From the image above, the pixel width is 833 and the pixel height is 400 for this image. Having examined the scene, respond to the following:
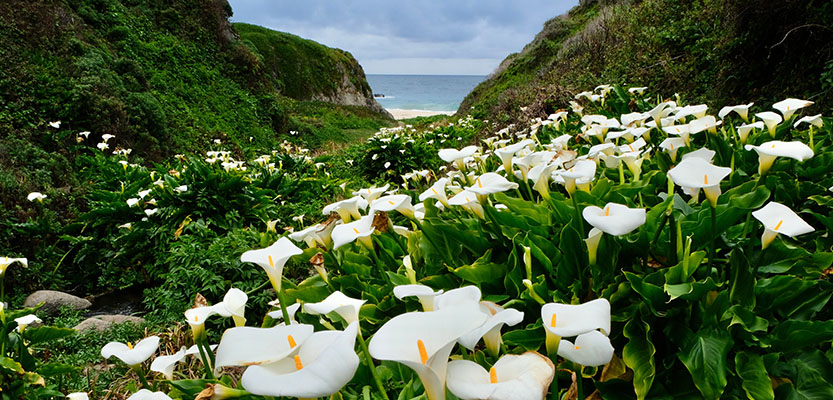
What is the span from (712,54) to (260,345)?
6.12 meters

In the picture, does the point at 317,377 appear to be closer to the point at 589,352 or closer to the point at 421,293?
the point at 421,293

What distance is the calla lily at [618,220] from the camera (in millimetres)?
1124

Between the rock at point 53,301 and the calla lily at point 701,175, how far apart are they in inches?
194

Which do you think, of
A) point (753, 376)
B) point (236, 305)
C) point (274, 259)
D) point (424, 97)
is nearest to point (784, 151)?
point (753, 376)

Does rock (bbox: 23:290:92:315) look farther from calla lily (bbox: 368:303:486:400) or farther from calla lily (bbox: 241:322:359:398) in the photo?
calla lily (bbox: 368:303:486:400)

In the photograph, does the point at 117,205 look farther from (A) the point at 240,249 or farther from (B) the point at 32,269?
(A) the point at 240,249

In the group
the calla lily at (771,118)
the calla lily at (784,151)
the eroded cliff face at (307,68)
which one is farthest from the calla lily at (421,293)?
the eroded cliff face at (307,68)

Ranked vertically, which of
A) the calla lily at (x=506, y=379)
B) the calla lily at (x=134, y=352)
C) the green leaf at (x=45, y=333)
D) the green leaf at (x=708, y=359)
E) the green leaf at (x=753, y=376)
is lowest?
the green leaf at (x=45, y=333)

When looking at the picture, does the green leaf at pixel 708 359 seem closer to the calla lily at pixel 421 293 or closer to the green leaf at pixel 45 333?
the calla lily at pixel 421 293

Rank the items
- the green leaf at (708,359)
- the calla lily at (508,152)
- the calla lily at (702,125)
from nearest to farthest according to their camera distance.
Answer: the green leaf at (708,359) < the calla lily at (702,125) < the calla lily at (508,152)

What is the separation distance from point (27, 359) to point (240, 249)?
1888 mm

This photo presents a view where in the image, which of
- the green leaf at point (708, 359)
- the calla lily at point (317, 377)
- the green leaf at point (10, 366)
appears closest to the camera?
the calla lily at point (317, 377)

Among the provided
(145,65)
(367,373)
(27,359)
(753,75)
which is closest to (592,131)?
(367,373)

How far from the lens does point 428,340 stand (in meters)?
0.80
